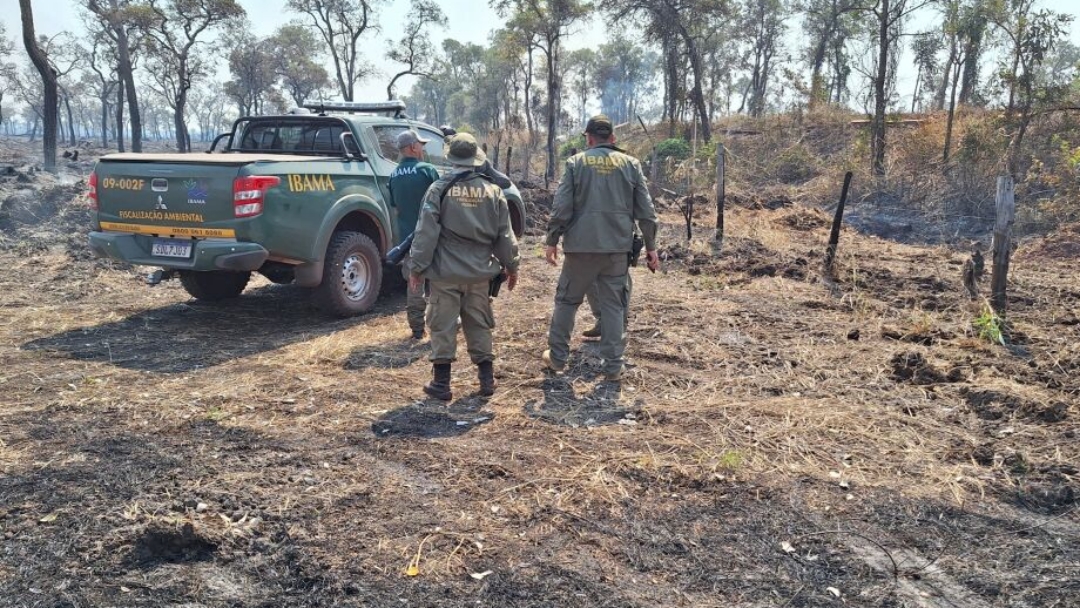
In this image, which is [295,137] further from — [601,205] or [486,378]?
[486,378]

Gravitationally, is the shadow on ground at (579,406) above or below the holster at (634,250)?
below

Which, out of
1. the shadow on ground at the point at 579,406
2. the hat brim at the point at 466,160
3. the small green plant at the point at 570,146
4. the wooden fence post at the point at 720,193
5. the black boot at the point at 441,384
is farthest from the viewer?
the small green plant at the point at 570,146

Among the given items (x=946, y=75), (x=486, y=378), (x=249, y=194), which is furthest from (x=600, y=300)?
(x=946, y=75)

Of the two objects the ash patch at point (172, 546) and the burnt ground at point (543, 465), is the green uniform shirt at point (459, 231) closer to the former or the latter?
the burnt ground at point (543, 465)

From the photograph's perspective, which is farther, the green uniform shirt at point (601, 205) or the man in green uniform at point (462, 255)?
the green uniform shirt at point (601, 205)

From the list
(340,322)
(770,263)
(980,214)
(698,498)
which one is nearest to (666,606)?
(698,498)

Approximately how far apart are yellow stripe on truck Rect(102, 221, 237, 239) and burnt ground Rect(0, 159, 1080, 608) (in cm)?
85

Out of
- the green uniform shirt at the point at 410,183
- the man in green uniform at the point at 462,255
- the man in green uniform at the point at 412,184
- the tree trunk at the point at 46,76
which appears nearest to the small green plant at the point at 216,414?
the man in green uniform at the point at 462,255

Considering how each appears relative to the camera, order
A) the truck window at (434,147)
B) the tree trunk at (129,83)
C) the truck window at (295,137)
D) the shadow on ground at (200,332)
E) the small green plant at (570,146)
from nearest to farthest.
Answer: the shadow on ground at (200,332) < the truck window at (295,137) < the truck window at (434,147) < the tree trunk at (129,83) < the small green plant at (570,146)

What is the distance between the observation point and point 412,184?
5.63 m

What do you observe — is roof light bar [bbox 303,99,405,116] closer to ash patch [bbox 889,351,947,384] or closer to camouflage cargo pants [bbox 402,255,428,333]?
camouflage cargo pants [bbox 402,255,428,333]

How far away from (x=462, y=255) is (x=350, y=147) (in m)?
2.93

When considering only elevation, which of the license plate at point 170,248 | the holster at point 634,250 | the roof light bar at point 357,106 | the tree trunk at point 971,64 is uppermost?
the tree trunk at point 971,64

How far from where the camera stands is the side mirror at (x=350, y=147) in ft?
21.4
